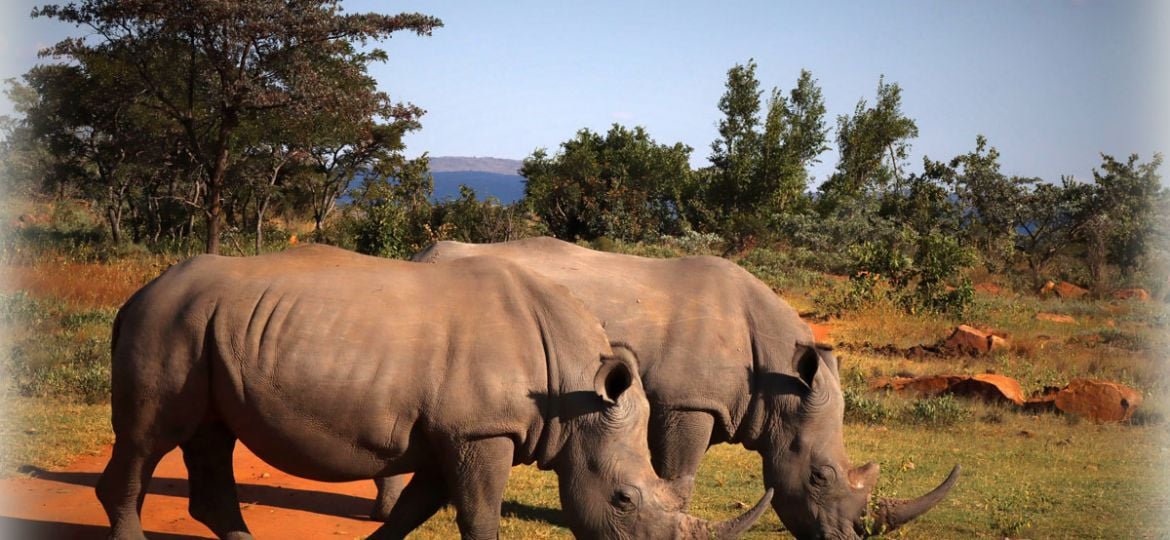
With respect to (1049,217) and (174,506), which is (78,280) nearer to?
(174,506)

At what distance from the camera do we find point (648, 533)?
18.2ft

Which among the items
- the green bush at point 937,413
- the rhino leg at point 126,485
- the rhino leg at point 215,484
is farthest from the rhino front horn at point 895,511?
the green bush at point 937,413

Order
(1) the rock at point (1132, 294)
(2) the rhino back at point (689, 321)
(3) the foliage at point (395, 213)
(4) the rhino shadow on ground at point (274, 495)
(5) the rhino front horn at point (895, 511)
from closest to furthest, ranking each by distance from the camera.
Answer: (5) the rhino front horn at point (895, 511)
(2) the rhino back at point (689, 321)
(4) the rhino shadow on ground at point (274, 495)
(3) the foliage at point (395, 213)
(1) the rock at point (1132, 294)

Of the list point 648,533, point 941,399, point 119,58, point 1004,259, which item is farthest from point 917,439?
point 1004,259

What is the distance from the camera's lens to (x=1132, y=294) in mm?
27844

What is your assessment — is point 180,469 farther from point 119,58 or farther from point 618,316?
point 119,58

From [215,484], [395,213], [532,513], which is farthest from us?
[395,213]

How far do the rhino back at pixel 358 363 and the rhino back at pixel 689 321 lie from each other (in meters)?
1.61

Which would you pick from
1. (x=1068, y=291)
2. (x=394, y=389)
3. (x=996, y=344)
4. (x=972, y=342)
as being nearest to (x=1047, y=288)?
(x=1068, y=291)

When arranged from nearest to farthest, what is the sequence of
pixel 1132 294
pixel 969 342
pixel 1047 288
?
1. pixel 969 342
2. pixel 1132 294
3. pixel 1047 288

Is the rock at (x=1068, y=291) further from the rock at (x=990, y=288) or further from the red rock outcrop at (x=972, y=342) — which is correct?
the red rock outcrop at (x=972, y=342)

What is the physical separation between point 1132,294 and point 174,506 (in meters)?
25.9

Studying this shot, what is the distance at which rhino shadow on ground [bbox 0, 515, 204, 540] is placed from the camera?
706 cm

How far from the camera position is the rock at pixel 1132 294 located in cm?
2740
